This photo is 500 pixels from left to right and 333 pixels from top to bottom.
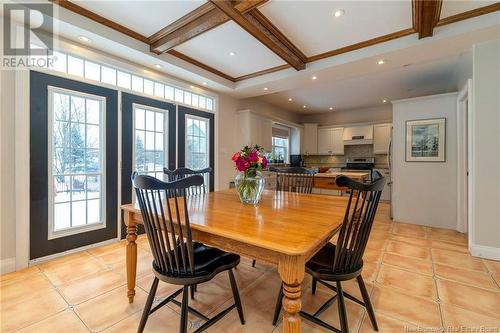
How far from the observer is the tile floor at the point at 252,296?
1.56 metres

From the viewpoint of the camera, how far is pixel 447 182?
3.74 m

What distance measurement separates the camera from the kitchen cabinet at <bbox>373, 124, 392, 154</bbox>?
20.0ft

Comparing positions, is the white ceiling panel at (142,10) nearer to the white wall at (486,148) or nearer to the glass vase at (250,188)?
the glass vase at (250,188)

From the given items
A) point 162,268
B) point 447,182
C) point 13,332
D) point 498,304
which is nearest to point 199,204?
point 162,268

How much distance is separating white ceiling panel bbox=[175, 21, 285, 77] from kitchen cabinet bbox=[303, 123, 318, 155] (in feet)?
12.9

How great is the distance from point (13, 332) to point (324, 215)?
2.17 m

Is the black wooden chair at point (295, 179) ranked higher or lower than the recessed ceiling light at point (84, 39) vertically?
lower

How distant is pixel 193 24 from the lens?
244 cm

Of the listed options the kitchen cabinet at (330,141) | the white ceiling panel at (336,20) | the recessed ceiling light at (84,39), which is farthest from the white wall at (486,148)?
the recessed ceiling light at (84,39)

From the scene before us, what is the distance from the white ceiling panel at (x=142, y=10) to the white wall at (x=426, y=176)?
3797 millimetres

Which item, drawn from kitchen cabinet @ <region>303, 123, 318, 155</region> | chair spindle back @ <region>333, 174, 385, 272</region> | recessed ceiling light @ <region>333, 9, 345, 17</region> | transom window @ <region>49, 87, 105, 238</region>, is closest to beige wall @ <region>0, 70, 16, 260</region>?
transom window @ <region>49, 87, 105, 238</region>

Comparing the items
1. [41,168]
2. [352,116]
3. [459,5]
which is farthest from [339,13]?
[352,116]

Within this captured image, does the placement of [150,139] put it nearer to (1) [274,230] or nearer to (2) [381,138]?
(1) [274,230]

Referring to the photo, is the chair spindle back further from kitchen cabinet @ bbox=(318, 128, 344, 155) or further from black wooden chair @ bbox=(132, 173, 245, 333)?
kitchen cabinet @ bbox=(318, 128, 344, 155)
